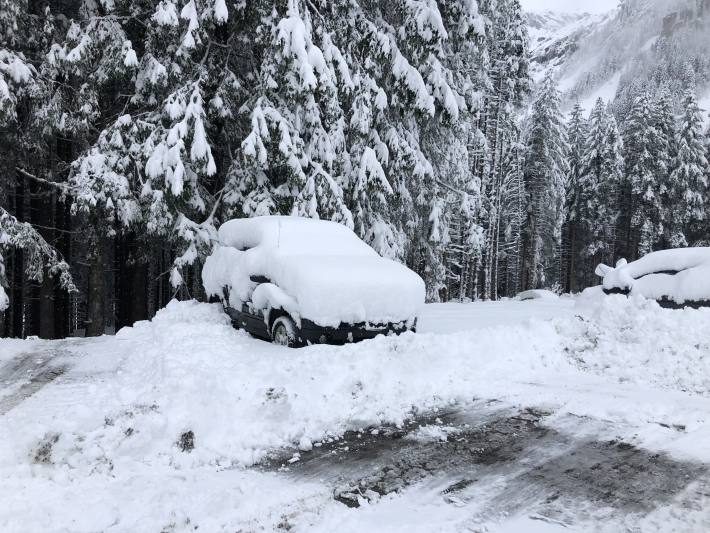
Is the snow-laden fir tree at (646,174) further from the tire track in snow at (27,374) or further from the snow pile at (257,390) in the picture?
the tire track in snow at (27,374)

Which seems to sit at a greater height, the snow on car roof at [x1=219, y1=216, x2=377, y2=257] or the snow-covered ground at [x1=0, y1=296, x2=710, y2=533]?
the snow on car roof at [x1=219, y1=216, x2=377, y2=257]

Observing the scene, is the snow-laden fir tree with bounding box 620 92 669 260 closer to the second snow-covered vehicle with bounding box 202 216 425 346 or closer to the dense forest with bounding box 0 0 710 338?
the dense forest with bounding box 0 0 710 338

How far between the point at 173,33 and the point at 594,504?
11.2 meters

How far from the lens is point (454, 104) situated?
12.0m

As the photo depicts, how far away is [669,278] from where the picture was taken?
31.6ft

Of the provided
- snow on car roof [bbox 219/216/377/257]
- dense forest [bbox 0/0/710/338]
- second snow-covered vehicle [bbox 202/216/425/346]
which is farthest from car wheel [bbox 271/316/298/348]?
dense forest [bbox 0/0/710/338]

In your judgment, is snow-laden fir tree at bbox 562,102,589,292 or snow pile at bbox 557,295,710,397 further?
snow-laden fir tree at bbox 562,102,589,292

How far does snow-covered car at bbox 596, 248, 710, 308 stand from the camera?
29.8ft

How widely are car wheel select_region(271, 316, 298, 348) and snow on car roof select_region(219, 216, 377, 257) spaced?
3.70 feet

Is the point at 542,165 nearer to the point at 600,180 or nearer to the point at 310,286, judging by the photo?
the point at 600,180

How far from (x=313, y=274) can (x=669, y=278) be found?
23.9 feet

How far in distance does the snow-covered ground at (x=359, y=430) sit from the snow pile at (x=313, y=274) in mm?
618

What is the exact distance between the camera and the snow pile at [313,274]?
6.51m

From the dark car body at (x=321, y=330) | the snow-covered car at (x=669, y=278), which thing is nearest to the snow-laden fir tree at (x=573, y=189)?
the snow-covered car at (x=669, y=278)
